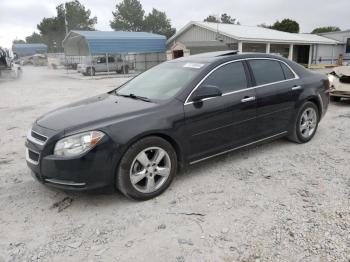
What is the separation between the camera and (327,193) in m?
3.54

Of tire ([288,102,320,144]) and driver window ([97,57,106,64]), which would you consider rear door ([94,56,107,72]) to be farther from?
tire ([288,102,320,144])

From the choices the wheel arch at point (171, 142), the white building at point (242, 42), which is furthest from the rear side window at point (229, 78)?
the white building at point (242, 42)

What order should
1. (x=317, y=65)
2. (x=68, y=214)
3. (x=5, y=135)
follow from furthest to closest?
(x=317, y=65)
(x=5, y=135)
(x=68, y=214)

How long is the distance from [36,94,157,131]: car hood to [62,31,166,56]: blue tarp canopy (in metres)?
21.6

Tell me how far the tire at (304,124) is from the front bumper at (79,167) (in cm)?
318

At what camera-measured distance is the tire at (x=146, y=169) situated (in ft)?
10.8

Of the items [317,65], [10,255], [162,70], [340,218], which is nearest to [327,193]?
[340,218]

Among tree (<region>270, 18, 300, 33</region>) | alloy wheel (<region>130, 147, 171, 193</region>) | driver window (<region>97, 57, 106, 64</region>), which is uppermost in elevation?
tree (<region>270, 18, 300, 33</region>)

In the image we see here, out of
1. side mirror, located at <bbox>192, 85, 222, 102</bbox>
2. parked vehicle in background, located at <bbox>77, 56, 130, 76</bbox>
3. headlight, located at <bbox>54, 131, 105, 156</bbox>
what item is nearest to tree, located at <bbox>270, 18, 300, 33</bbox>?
parked vehicle in background, located at <bbox>77, 56, 130, 76</bbox>

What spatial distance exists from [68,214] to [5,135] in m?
4.12

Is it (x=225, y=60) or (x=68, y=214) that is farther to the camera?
(x=225, y=60)

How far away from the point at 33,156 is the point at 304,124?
13.6 feet

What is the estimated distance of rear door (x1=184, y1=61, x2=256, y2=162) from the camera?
12.4 ft

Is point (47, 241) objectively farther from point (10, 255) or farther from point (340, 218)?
point (340, 218)
